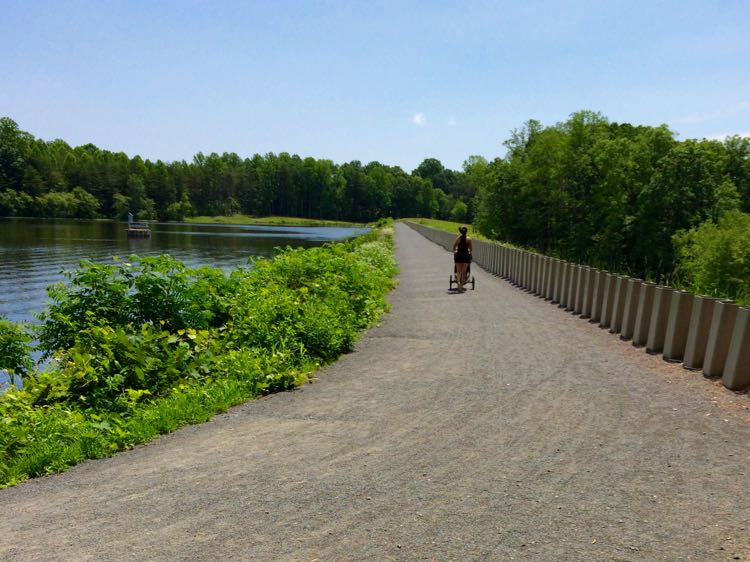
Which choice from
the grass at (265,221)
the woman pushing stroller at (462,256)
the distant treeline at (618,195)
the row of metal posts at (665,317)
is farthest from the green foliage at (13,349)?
the grass at (265,221)

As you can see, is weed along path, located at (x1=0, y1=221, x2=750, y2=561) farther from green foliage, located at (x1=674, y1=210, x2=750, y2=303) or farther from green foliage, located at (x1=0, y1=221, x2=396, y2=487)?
green foliage, located at (x1=674, y1=210, x2=750, y2=303)

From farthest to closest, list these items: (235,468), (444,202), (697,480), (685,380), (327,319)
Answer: (444,202)
(327,319)
(685,380)
(235,468)
(697,480)

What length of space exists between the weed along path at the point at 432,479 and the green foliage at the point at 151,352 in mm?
444

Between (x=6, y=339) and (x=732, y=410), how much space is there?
11.2 meters

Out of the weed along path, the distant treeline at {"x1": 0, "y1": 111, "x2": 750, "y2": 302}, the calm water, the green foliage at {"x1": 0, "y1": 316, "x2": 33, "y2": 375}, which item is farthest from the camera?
the distant treeline at {"x1": 0, "y1": 111, "x2": 750, "y2": 302}

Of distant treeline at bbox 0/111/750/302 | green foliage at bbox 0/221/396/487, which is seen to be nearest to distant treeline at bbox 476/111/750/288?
distant treeline at bbox 0/111/750/302

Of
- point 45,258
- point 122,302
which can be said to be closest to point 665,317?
point 122,302

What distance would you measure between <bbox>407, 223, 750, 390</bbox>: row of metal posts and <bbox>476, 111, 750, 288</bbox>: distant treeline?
29.2 metres

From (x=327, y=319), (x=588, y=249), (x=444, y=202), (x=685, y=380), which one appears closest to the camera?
(x=685, y=380)

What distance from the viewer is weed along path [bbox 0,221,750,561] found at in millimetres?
3662

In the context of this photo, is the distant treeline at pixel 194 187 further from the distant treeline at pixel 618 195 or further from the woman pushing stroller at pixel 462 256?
the woman pushing stroller at pixel 462 256

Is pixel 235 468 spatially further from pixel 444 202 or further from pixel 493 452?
pixel 444 202

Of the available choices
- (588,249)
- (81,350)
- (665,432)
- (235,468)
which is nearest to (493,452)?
(665,432)

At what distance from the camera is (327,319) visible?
9.57 m
